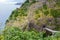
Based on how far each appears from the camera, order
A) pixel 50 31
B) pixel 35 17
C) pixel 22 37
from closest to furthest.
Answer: pixel 22 37, pixel 50 31, pixel 35 17

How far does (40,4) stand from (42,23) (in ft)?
8.83

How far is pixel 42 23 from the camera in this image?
18000 mm

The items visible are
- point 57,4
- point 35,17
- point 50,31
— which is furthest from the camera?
point 57,4

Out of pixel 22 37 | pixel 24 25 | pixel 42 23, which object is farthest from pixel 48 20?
pixel 22 37

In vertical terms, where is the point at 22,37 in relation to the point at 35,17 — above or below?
above

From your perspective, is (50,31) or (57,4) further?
(57,4)

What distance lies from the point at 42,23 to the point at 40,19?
1.43 feet

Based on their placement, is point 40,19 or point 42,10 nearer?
point 40,19

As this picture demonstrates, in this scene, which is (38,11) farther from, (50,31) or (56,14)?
(50,31)

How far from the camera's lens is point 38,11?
771 inches

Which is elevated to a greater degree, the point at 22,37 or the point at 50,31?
→ the point at 22,37

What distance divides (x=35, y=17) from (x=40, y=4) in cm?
201

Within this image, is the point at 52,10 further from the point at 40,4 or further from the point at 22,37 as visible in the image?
the point at 22,37

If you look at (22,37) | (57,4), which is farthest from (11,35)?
(57,4)
